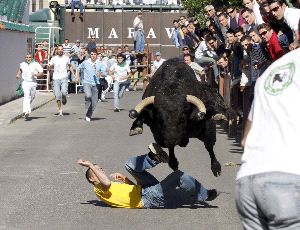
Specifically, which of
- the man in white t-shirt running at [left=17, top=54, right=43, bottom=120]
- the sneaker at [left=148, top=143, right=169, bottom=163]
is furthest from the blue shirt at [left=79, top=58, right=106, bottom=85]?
the sneaker at [left=148, top=143, right=169, bottom=163]

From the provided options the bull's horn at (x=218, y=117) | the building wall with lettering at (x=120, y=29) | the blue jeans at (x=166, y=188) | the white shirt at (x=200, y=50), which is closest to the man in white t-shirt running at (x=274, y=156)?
the blue jeans at (x=166, y=188)

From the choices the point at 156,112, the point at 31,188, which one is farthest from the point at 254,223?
the point at 31,188

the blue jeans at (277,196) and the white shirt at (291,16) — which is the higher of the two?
the white shirt at (291,16)

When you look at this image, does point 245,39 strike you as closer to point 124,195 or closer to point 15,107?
point 124,195

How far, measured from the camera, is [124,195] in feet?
37.5

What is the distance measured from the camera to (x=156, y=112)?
1162 centimetres

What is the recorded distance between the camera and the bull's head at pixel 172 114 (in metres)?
11.5

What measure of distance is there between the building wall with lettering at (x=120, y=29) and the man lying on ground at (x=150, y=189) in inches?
1588

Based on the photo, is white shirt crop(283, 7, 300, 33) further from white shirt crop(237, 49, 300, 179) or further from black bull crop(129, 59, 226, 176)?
white shirt crop(237, 49, 300, 179)

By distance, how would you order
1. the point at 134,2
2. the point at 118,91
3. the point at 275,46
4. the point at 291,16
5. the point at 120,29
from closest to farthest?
1. the point at 291,16
2. the point at 275,46
3. the point at 118,91
4. the point at 120,29
5. the point at 134,2

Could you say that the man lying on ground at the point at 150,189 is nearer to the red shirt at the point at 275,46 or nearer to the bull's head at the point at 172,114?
the bull's head at the point at 172,114

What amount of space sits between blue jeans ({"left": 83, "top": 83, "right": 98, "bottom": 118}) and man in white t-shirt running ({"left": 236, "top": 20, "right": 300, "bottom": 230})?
21.7 metres

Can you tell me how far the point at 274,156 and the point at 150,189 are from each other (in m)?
6.34

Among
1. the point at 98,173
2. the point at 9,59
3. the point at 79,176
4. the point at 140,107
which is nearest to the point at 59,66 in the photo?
the point at 9,59
